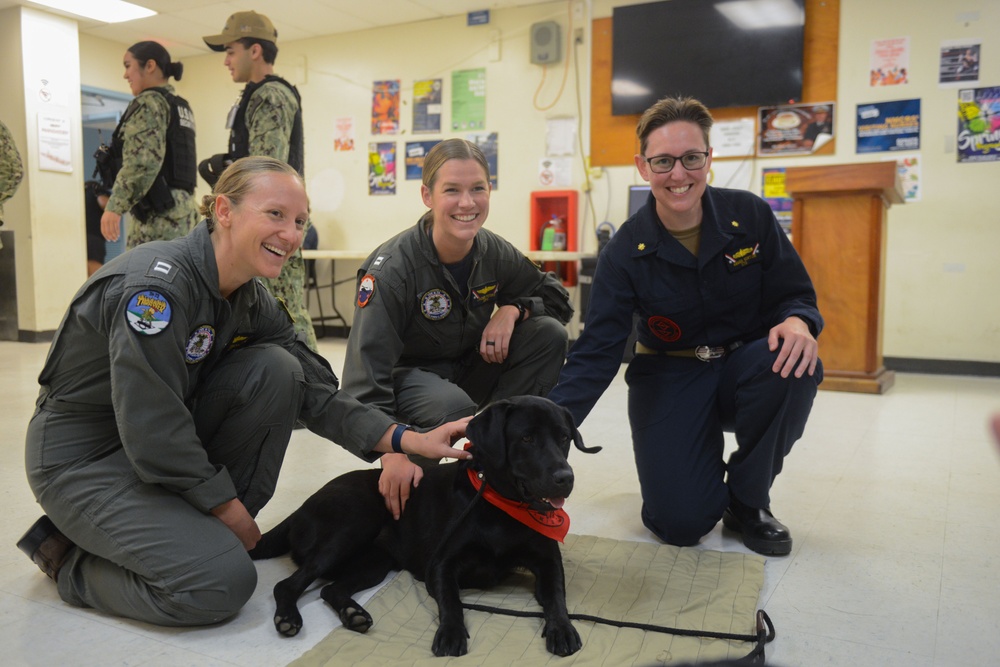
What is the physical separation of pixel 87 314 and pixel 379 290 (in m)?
0.73

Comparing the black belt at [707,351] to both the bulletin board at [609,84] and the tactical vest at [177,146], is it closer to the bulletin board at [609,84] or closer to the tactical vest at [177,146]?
the tactical vest at [177,146]

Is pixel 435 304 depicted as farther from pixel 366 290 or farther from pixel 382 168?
pixel 382 168

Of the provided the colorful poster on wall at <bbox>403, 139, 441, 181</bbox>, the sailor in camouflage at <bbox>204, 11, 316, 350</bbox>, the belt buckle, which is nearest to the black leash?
the belt buckle

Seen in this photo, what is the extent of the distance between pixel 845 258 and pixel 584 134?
2.41 m

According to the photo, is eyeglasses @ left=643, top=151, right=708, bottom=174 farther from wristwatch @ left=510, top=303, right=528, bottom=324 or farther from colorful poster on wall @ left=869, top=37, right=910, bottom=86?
colorful poster on wall @ left=869, top=37, right=910, bottom=86

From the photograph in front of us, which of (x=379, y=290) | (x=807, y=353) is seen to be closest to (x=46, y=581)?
(x=379, y=290)

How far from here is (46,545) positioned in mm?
1645

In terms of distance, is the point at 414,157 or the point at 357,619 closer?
the point at 357,619

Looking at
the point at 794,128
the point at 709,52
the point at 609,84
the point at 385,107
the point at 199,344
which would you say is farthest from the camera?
the point at 385,107

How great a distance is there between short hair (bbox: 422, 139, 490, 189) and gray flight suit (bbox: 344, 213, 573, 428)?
5.9 inches

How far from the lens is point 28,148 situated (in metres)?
6.13

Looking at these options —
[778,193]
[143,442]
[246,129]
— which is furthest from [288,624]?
[778,193]

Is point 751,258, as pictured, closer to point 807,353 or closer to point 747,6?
point 807,353

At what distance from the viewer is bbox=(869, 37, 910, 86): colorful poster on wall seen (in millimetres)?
5043
